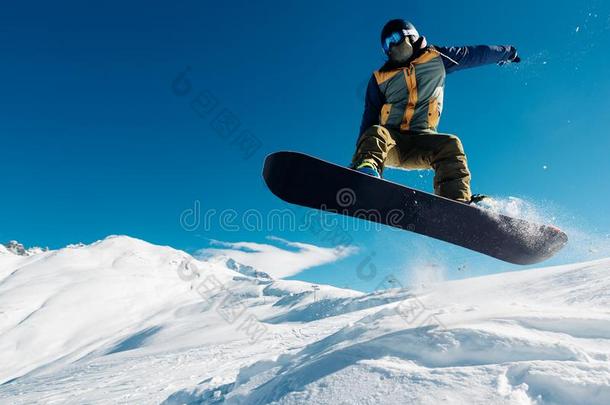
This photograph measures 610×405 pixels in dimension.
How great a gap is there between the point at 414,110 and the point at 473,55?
105cm

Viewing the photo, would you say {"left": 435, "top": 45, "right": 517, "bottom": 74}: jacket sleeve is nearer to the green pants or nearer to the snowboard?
the green pants

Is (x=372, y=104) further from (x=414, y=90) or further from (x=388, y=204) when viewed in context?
(x=388, y=204)

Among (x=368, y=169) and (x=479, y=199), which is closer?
(x=368, y=169)

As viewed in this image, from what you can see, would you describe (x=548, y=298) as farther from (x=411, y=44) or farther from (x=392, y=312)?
(x=411, y=44)

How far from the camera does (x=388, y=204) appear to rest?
11.1 ft

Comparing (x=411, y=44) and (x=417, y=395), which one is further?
(x=411, y=44)

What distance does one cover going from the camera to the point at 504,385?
7.39 feet

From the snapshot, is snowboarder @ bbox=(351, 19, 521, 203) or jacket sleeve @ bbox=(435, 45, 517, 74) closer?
snowboarder @ bbox=(351, 19, 521, 203)

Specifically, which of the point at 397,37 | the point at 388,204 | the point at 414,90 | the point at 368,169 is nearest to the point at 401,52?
the point at 397,37

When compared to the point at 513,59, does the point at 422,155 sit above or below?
below

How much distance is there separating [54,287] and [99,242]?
42.9 metres

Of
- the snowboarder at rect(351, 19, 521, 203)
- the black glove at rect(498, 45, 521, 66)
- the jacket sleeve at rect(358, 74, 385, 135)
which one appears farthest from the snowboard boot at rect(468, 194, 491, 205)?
the black glove at rect(498, 45, 521, 66)

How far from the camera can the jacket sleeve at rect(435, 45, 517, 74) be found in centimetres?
408

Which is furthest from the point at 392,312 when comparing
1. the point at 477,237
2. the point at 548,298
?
the point at 548,298
